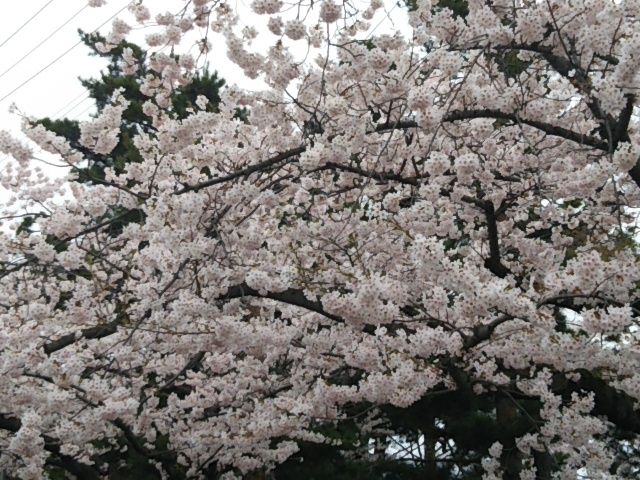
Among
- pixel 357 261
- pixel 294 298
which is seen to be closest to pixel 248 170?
pixel 294 298

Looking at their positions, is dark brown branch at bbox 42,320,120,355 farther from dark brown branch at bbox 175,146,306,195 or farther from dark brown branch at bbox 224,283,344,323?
dark brown branch at bbox 175,146,306,195

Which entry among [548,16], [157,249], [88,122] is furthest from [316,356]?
[548,16]

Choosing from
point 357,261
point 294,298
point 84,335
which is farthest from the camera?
point 357,261

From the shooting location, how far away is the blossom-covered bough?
13.3 feet

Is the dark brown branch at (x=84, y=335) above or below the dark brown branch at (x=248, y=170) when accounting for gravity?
below

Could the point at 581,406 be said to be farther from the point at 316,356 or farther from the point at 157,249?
the point at 157,249

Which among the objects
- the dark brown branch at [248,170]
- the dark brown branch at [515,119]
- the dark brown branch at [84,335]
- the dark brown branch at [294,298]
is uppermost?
the dark brown branch at [515,119]

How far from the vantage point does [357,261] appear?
220 inches

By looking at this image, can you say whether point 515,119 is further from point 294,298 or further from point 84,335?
point 84,335

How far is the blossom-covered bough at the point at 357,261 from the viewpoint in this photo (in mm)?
4066

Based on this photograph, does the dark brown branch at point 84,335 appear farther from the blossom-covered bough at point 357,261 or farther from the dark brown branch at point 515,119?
the dark brown branch at point 515,119

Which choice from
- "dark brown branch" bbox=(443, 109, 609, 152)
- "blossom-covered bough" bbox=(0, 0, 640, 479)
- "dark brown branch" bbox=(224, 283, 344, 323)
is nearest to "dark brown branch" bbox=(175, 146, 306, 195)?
"blossom-covered bough" bbox=(0, 0, 640, 479)

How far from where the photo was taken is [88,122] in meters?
5.16

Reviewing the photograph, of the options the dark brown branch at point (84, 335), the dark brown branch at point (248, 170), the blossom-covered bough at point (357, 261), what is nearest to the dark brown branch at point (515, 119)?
the blossom-covered bough at point (357, 261)
